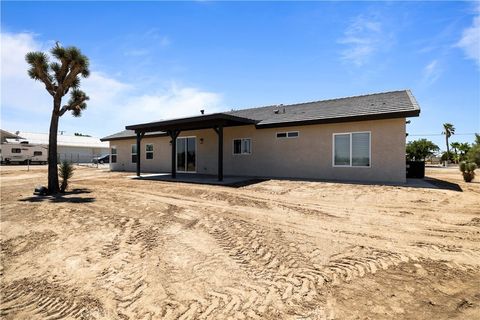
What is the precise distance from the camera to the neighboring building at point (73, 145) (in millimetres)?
42541

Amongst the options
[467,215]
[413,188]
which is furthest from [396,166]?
[467,215]

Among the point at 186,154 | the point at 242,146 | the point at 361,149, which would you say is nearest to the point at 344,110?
the point at 361,149

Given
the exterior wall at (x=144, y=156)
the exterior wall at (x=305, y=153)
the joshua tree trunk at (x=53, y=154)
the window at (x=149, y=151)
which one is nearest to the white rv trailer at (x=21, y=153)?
the exterior wall at (x=144, y=156)

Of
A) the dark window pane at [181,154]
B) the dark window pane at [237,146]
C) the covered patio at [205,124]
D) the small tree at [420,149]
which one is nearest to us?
the covered patio at [205,124]

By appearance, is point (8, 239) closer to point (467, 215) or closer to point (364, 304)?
point (364, 304)

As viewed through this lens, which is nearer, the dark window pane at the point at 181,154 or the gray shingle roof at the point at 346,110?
the gray shingle roof at the point at 346,110

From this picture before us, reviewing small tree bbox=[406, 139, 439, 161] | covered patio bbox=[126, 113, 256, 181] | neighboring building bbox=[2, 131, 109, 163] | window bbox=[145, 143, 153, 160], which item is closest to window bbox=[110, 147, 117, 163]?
window bbox=[145, 143, 153, 160]

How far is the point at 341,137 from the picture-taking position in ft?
41.1

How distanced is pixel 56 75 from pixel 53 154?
3.44 meters

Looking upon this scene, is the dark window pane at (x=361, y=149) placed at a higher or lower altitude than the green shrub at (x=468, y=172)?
higher

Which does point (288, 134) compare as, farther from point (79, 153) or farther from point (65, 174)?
point (79, 153)

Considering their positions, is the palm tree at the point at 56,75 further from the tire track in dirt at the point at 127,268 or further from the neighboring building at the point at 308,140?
the tire track in dirt at the point at 127,268

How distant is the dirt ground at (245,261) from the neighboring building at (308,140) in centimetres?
391

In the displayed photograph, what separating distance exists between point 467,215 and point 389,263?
4214 millimetres
